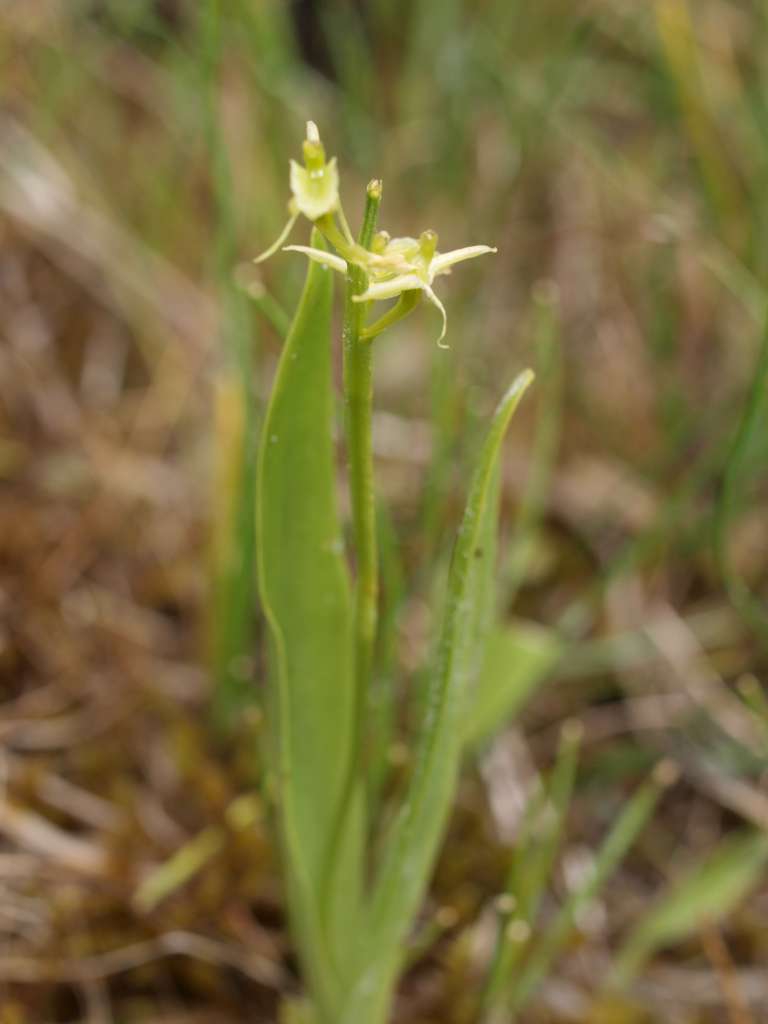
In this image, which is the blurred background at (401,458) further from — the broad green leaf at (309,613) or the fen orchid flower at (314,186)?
the fen orchid flower at (314,186)

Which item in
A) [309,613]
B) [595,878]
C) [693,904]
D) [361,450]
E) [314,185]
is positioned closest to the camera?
[314,185]

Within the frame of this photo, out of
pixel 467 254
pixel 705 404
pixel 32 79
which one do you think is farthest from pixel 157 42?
pixel 467 254

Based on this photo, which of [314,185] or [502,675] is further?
[502,675]

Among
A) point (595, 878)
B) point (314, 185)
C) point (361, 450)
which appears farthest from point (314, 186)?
point (595, 878)

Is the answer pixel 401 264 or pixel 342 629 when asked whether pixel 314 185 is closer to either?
pixel 401 264

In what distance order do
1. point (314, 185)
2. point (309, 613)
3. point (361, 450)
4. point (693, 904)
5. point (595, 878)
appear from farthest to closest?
point (693, 904) → point (595, 878) → point (309, 613) → point (361, 450) → point (314, 185)

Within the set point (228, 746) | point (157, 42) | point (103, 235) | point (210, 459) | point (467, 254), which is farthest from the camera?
point (157, 42)

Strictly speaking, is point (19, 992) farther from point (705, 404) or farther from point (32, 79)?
point (32, 79)
